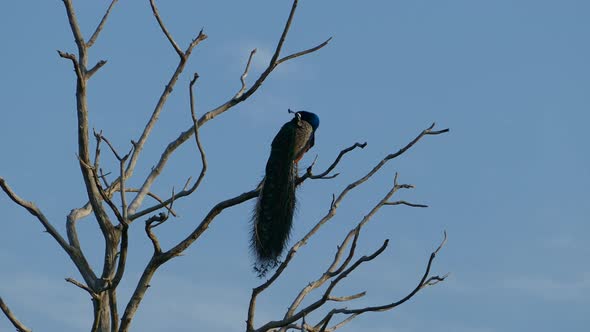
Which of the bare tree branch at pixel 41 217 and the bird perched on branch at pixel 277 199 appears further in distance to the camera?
the bird perched on branch at pixel 277 199

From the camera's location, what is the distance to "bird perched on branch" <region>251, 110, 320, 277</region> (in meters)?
10.5

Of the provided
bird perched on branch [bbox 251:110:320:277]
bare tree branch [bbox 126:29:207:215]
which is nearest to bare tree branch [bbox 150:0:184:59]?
bare tree branch [bbox 126:29:207:215]

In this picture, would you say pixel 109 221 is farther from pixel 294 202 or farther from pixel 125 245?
pixel 294 202

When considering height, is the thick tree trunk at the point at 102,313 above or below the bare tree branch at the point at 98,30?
below

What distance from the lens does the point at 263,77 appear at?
9.19 m

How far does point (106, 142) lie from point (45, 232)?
103cm

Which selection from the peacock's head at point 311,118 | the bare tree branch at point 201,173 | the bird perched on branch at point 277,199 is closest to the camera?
the bare tree branch at point 201,173

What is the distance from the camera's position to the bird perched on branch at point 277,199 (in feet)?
34.5

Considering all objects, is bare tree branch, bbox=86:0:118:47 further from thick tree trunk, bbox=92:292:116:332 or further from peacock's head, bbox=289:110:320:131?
peacock's head, bbox=289:110:320:131

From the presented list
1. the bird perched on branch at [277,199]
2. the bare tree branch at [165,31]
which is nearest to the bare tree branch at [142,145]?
the bare tree branch at [165,31]

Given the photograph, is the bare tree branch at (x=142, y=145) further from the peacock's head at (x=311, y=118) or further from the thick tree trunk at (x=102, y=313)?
the peacock's head at (x=311, y=118)

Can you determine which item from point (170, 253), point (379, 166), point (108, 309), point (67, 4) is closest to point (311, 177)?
point (379, 166)

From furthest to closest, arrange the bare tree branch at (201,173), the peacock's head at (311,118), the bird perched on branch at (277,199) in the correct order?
the peacock's head at (311,118) → the bird perched on branch at (277,199) → the bare tree branch at (201,173)

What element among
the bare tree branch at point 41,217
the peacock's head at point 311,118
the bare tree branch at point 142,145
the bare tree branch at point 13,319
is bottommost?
the bare tree branch at point 13,319
